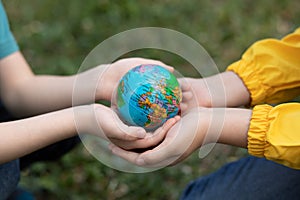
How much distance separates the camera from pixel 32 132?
4.14 feet

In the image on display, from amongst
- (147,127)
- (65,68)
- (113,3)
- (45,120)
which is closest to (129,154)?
(147,127)

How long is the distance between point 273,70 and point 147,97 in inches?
16.9

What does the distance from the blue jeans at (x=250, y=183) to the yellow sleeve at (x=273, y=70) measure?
19 centimetres

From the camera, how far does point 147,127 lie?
51.7 inches

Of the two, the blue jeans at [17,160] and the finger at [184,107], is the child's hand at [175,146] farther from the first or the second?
the blue jeans at [17,160]

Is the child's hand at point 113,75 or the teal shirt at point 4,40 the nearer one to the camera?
the child's hand at point 113,75

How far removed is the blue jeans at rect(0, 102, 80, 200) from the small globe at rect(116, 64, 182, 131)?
15.0 inches

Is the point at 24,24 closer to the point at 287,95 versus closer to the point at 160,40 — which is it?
the point at 160,40

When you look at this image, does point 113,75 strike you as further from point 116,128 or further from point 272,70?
point 272,70

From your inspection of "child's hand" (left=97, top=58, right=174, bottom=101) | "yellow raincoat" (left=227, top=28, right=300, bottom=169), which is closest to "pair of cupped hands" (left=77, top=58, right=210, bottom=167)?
"child's hand" (left=97, top=58, right=174, bottom=101)

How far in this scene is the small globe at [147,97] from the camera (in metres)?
1.26

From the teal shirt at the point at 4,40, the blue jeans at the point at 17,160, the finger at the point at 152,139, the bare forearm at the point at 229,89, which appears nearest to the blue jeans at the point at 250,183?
the bare forearm at the point at 229,89

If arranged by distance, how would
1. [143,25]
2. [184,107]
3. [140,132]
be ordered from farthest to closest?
[143,25]
[184,107]
[140,132]

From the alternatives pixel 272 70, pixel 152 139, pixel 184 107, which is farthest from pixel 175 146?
pixel 272 70
